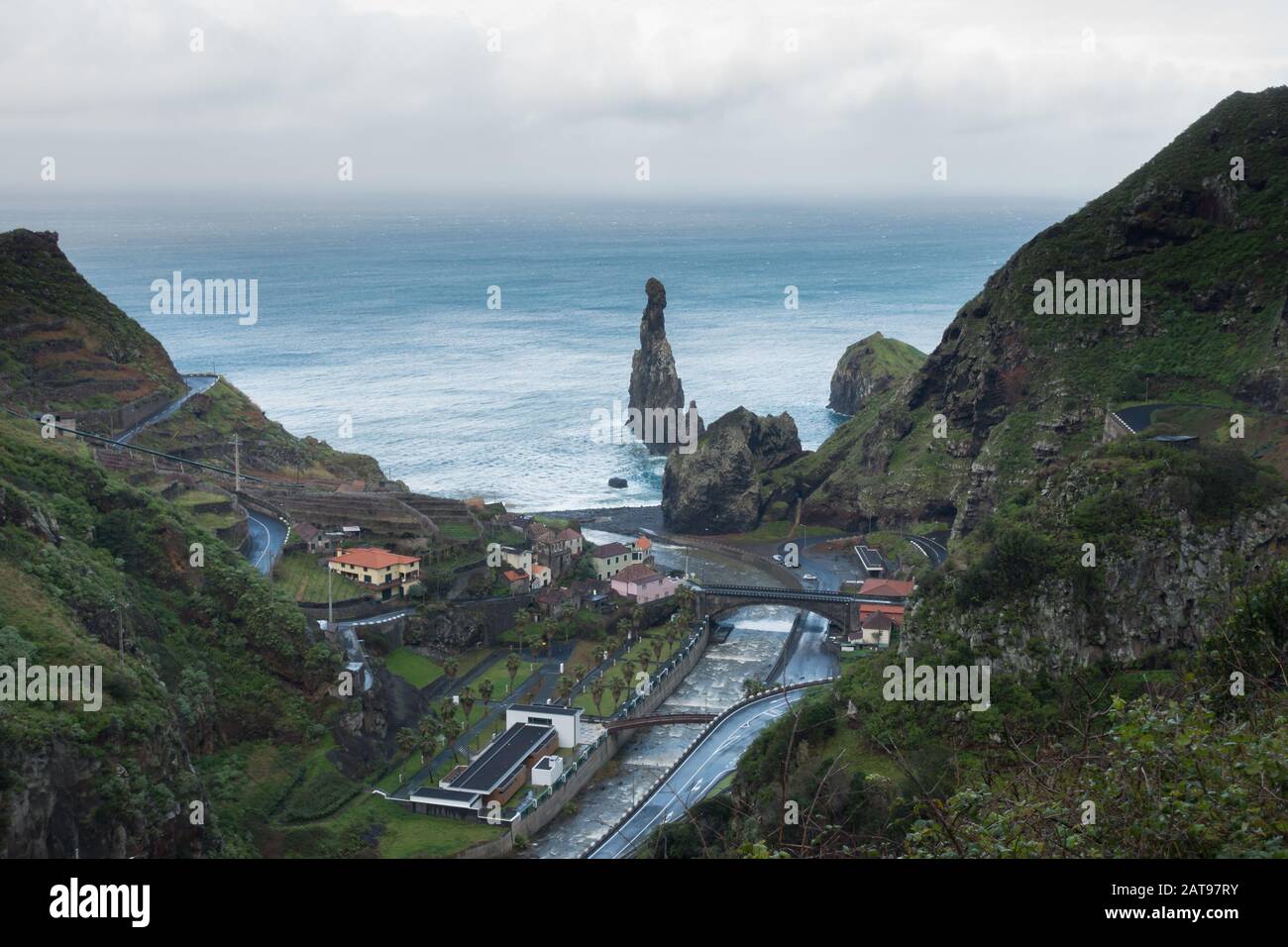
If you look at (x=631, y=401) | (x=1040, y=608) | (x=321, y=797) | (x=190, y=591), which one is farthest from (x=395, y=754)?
(x=631, y=401)

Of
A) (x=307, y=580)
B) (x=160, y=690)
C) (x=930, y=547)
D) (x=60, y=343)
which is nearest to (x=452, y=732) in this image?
(x=160, y=690)

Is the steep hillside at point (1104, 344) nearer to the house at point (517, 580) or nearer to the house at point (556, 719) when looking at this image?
the house at point (517, 580)

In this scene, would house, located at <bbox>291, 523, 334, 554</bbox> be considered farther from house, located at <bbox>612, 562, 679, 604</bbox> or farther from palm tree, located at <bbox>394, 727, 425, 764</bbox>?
palm tree, located at <bbox>394, 727, 425, 764</bbox>

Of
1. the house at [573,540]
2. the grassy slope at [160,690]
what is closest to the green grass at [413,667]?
the grassy slope at [160,690]

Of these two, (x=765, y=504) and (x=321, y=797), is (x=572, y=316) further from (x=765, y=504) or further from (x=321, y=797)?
(x=321, y=797)

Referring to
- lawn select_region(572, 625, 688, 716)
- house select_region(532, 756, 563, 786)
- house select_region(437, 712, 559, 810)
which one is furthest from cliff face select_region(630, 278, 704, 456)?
house select_region(532, 756, 563, 786)
